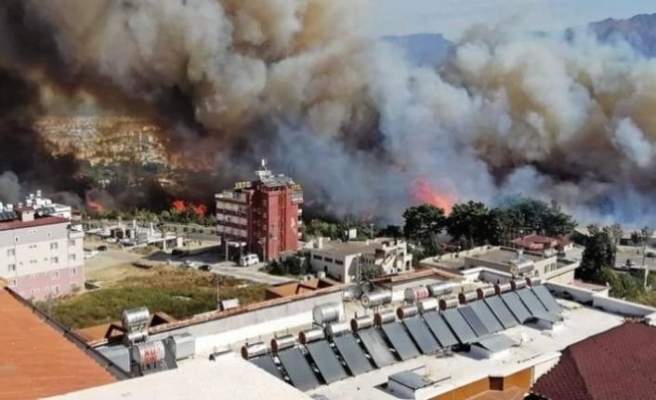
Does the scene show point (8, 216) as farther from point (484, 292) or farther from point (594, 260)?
point (484, 292)

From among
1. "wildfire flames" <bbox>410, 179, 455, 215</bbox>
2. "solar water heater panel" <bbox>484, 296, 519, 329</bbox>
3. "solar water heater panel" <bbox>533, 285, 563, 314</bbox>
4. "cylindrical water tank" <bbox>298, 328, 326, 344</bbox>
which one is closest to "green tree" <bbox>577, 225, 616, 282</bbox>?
"solar water heater panel" <bbox>533, 285, 563, 314</bbox>

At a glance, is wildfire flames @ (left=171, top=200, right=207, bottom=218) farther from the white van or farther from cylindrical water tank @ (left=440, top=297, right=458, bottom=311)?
cylindrical water tank @ (left=440, top=297, right=458, bottom=311)

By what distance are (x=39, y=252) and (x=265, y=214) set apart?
4.59 m

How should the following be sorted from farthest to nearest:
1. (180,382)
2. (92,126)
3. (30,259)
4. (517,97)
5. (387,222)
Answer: (92,126), (517,97), (387,222), (30,259), (180,382)

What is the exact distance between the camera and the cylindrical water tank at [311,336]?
134 inches

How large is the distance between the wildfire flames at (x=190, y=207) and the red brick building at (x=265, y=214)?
6514mm

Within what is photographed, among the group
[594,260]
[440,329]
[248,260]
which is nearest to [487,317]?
[440,329]

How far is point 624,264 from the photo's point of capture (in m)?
15.1

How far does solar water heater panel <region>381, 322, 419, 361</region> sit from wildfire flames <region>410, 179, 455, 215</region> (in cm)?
1767

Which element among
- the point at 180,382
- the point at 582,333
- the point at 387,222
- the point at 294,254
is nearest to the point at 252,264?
the point at 294,254

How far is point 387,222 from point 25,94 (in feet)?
40.7

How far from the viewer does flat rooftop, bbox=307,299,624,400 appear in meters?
3.19

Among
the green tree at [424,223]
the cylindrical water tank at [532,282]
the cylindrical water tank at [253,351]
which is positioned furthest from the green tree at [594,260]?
the cylindrical water tank at [253,351]

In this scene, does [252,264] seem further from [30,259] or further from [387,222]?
[387,222]
